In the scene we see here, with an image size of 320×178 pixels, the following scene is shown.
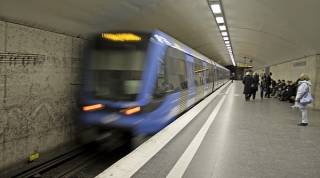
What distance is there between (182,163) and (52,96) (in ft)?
16.6

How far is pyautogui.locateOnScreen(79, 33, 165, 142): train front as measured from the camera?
→ 7.45 meters

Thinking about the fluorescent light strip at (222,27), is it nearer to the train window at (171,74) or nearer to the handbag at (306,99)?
the train window at (171,74)

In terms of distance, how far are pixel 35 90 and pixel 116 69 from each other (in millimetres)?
2060

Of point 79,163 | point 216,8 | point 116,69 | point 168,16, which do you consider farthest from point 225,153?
point 216,8

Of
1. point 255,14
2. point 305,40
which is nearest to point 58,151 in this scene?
point 255,14

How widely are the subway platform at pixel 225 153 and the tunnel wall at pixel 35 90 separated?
322 cm

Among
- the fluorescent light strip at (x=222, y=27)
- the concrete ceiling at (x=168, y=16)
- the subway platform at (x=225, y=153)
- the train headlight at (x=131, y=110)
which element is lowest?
the subway platform at (x=225, y=153)

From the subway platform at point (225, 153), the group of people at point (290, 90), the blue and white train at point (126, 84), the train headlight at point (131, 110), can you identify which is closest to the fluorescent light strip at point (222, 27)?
the group of people at point (290, 90)

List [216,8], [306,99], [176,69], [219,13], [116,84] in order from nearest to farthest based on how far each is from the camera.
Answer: [116,84] → [306,99] → [176,69] → [216,8] → [219,13]

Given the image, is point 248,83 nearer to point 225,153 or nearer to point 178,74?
point 178,74

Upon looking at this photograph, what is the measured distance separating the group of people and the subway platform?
0.67 metres

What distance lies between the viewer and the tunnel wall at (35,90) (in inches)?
282

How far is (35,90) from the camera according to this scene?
8117 mm

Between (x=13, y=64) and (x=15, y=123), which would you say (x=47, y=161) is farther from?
(x=13, y=64)
